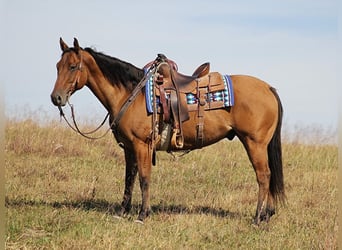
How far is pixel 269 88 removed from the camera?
6754 mm

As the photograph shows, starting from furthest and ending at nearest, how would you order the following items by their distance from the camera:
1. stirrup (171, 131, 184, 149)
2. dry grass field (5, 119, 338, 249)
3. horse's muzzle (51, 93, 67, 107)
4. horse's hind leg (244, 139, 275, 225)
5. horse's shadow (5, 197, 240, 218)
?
horse's shadow (5, 197, 240, 218)
horse's hind leg (244, 139, 275, 225)
stirrup (171, 131, 184, 149)
horse's muzzle (51, 93, 67, 107)
dry grass field (5, 119, 338, 249)

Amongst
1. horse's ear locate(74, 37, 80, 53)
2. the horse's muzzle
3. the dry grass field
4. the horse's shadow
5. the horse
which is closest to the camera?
the dry grass field

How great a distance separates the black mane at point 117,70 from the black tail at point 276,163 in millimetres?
1968

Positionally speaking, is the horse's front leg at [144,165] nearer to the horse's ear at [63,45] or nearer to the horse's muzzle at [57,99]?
the horse's muzzle at [57,99]

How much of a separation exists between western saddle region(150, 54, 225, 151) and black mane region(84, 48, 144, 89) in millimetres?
322

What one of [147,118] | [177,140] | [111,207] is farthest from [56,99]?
[111,207]

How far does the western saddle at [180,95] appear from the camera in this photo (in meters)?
6.30

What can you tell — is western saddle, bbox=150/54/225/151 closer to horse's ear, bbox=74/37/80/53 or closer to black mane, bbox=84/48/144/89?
black mane, bbox=84/48/144/89

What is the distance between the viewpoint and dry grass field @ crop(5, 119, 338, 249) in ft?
17.9

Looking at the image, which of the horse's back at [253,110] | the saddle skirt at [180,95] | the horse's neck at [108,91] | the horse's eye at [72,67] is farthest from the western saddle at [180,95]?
the horse's eye at [72,67]

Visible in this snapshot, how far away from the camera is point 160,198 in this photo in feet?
24.7

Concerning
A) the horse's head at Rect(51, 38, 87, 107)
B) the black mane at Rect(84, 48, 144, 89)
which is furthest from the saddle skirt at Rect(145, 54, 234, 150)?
the horse's head at Rect(51, 38, 87, 107)

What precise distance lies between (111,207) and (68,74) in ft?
6.61

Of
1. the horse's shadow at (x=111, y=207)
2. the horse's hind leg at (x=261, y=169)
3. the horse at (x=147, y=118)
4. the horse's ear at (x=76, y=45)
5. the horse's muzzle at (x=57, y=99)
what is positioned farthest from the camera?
the horse's shadow at (x=111, y=207)
